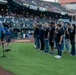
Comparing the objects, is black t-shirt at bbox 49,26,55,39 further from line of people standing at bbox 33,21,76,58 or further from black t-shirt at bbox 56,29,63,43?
black t-shirt at bbox 56,29,63,43

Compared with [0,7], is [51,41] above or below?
below

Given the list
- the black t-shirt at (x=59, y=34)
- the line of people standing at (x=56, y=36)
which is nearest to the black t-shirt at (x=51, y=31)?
the line of people standing at (x=56, y=36)

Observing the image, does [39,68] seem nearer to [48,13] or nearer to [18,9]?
[18,9]

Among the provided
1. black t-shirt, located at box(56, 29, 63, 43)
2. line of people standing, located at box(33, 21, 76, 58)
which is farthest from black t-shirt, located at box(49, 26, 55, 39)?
black t-shirt, located at box(56, 29, 63, 43)

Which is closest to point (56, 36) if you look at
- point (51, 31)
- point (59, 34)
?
point (59, 34)

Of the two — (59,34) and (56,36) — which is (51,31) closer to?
(56,36)

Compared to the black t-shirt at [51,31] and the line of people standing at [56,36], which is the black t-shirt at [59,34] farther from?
the black t-shirt at [51,31]

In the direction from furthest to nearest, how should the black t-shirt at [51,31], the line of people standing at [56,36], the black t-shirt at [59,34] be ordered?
the black t-shirt at [51,31] < the line of people standing at [56,36] < the black t-shirt at [59,34]

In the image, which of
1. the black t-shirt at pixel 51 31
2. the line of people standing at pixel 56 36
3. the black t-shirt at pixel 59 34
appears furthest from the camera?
the black t-shirt at pixel 51 31

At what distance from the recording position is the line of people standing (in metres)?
11.8

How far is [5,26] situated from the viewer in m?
13.5

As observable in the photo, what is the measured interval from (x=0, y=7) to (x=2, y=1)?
173 inches

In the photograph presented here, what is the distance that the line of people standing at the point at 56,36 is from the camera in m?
11.8

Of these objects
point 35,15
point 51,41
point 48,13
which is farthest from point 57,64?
point 48,13
